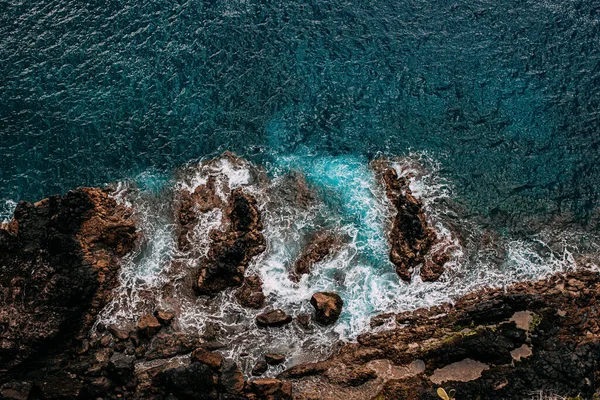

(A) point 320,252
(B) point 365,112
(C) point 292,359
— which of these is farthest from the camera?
(B) point 365,112

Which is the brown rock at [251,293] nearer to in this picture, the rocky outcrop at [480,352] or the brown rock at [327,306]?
the brown rock at [327,306]

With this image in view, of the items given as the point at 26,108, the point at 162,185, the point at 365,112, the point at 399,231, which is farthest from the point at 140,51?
the point at 399,231

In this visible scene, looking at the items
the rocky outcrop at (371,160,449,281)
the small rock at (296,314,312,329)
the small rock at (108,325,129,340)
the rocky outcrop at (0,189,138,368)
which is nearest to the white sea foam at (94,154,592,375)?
the small rock at (296,314,312,329)

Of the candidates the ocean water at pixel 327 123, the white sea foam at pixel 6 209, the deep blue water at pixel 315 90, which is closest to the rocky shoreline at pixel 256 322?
the ocean water at pixel 327 123

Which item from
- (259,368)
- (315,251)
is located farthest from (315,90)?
(259,368)

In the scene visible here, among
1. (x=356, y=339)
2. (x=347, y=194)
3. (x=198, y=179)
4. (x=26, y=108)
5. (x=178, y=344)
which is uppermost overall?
(x=26, y=108)

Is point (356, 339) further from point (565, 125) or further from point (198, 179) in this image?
point (565, 125)

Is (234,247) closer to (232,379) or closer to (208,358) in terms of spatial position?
(208,358)
